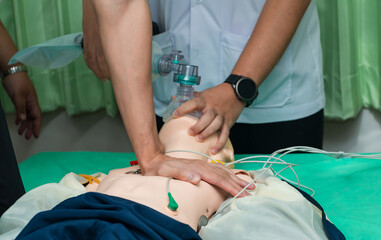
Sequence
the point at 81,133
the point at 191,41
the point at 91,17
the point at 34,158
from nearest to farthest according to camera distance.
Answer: the point at 91,17, the point at 191,41, the point at 34,158, the point at 81,133

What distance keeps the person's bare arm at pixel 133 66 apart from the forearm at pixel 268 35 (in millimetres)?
449

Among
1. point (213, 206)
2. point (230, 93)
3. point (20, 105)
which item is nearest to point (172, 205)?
point (213, 206)

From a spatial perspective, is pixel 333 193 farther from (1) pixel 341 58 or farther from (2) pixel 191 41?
(1) pixel 341 58

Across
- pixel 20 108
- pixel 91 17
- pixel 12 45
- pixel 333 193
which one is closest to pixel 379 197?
pixel 333 193

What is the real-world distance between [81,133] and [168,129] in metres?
1.59

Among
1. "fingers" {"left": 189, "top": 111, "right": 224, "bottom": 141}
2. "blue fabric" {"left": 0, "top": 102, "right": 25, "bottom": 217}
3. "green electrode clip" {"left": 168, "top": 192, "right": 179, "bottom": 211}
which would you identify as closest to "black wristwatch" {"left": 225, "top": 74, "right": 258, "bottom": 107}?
"fingers" {"left": 189, "top": 111, "right": 224, "bottom": 141}

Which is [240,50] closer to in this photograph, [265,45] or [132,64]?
[265,45]

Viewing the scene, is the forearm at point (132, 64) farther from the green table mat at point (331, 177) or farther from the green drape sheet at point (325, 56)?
the green drape sheet at point (325, 56)

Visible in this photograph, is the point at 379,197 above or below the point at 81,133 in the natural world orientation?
above

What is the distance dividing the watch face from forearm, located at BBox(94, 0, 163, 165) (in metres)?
A: 0.39

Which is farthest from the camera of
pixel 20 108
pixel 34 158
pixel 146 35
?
pixel 20 108

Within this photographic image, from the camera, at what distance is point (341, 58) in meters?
2.37

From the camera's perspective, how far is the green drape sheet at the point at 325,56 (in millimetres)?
2354

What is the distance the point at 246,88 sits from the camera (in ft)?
5.00
